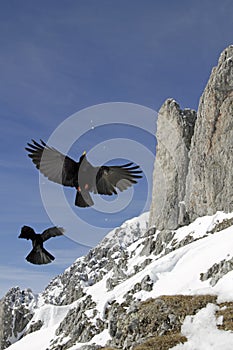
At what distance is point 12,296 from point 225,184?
120 metres

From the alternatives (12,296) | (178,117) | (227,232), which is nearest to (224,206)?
(227,232)

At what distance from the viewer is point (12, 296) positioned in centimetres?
16800

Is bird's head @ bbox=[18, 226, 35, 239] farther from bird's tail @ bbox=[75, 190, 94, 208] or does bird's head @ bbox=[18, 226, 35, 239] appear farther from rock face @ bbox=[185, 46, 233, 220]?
rock face @ bbox=[185, 46, 233, 220]

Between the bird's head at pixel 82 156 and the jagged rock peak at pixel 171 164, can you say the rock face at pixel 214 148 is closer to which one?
the jagged rock peak at pixel 171 164

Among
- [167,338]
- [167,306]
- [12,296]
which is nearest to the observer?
[167,338]

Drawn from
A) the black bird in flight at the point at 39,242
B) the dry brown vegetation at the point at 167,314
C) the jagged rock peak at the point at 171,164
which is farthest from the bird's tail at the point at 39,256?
the jagged rock peak at the point at 171,164

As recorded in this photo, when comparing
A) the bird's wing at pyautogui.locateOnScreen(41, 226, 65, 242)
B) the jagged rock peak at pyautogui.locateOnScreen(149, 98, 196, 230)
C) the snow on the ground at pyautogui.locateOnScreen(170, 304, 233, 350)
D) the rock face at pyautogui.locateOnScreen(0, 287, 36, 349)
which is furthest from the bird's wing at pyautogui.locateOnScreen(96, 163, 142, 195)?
the rock face at pyautogui.locateOnScreen(0, 287, 36, 349)

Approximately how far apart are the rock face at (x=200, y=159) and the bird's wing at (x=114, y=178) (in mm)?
61846

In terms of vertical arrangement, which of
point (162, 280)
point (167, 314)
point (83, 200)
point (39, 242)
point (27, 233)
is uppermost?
point (162, 280)

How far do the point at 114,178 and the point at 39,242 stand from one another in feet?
12.4

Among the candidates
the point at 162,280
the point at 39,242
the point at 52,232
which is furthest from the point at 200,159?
the point at 39,242

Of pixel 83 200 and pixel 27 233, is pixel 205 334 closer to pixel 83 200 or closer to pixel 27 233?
pixel 27 233

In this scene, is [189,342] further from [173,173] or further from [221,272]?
[173,173]

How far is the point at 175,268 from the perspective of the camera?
52438 mm
